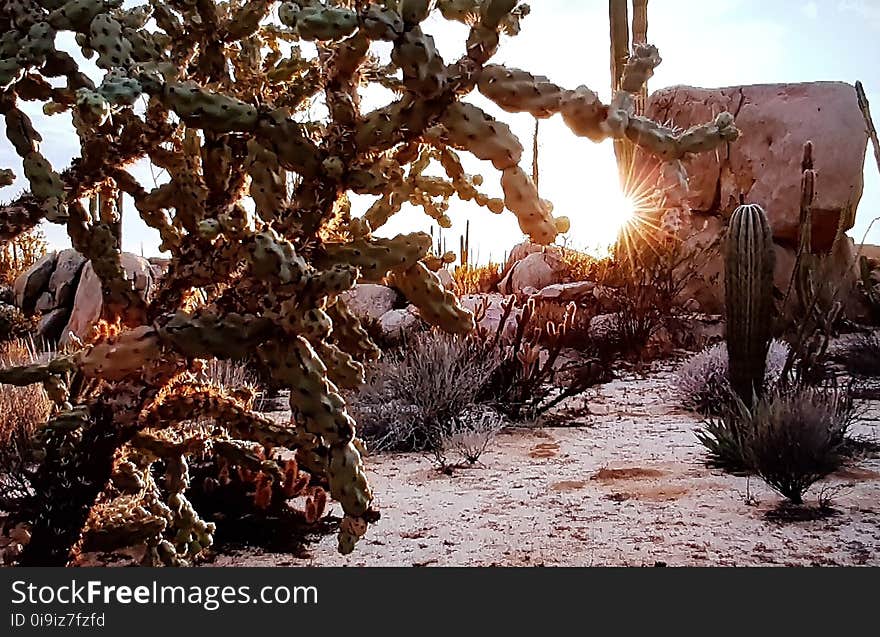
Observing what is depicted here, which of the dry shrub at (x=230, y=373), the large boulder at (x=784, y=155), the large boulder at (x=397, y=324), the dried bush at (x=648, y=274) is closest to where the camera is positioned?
the dry shrub at (x=230, y=373)

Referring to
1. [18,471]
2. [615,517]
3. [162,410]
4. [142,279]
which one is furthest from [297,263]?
[142,279]

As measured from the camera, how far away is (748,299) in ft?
20.8

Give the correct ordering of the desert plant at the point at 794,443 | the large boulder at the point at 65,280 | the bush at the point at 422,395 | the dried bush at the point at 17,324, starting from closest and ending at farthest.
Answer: the desert plant at the point at 794,443 < the bush at the point at 422,395 < the dried bush at the point at 17,324 < the large boulder at the point at 65,280

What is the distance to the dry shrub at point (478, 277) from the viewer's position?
613 inches

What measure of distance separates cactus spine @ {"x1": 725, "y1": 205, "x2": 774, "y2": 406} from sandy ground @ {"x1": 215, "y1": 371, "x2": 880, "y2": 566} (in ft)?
3.41

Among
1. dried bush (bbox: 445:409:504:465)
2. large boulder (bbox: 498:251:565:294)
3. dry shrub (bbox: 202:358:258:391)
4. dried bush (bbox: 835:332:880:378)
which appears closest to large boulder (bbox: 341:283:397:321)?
large boulder (bbox: 498:251:565:294)

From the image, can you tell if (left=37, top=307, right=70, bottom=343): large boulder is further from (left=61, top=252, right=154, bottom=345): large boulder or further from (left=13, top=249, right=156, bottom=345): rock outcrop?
(left=61, top=252, right=154, bottom=345): large boulder

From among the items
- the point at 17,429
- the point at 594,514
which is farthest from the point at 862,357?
the point at 17,429

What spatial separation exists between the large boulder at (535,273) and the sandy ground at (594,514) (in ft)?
31.4

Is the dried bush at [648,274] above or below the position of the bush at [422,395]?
A: above

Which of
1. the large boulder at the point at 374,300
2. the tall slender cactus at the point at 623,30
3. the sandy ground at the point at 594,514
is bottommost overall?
the sandy ground at the point at 594,514

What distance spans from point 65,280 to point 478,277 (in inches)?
315

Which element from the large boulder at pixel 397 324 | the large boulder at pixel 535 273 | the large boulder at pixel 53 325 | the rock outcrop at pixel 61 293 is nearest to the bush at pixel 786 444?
the large boulder at pixel 397 324

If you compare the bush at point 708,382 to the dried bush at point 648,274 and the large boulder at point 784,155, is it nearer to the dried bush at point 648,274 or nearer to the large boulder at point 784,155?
the dried bush at point 648,274
